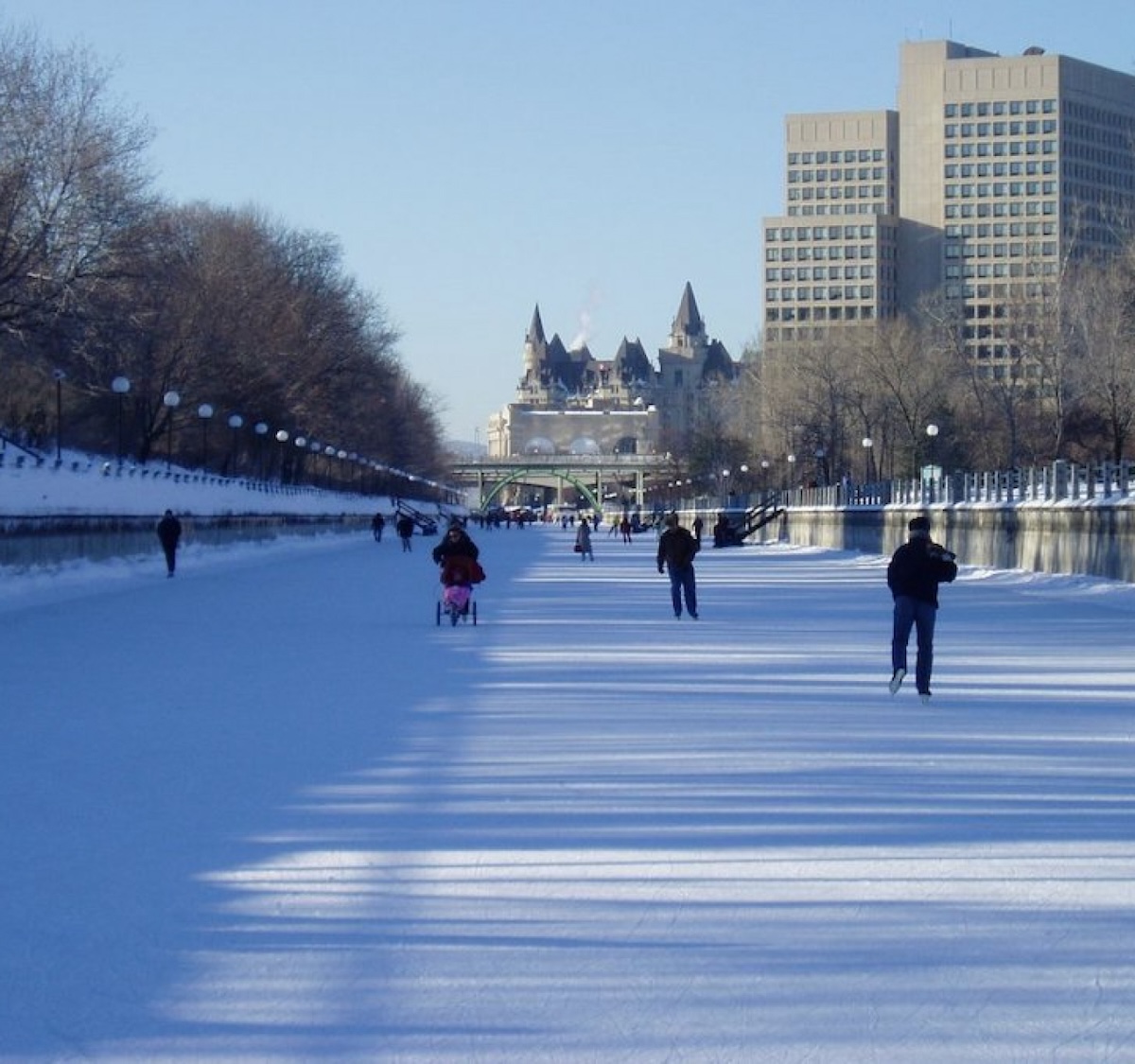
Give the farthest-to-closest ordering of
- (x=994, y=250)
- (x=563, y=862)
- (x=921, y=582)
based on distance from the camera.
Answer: (x=994, y=250), (x=921, y=582), (x=563, y=862)

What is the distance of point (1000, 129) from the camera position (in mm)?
185750

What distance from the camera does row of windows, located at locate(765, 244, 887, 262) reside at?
19200 centimetres

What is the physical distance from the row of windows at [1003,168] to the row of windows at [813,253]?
32.8 feet

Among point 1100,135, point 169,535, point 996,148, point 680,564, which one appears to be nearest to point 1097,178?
point 1100,135

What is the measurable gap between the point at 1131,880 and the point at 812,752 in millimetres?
4454

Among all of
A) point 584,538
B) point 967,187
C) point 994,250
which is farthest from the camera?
point 967,187

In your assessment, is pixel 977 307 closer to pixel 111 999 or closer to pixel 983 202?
pixel 983 202

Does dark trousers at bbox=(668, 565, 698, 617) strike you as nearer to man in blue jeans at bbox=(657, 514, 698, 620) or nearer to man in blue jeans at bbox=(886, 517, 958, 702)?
man in blue jeans at bbox=(657, 514, 698, 620)

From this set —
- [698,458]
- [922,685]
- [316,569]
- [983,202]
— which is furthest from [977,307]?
[922,685]

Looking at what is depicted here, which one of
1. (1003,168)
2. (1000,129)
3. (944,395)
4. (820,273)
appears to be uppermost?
(1000,129)

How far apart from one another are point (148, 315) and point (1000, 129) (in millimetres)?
149190

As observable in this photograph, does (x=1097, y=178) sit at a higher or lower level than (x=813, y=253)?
higher

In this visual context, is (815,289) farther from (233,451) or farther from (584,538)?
(584,538)

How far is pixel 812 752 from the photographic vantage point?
12711 millimetres
